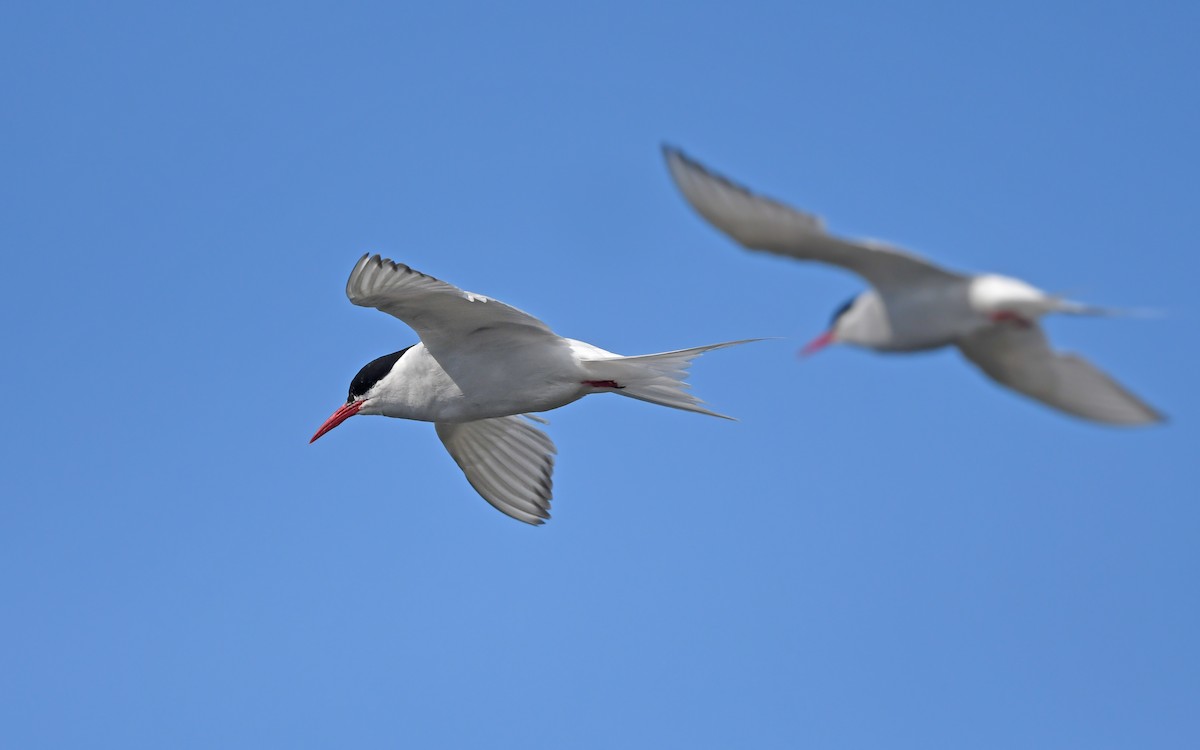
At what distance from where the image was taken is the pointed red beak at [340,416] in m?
10.4

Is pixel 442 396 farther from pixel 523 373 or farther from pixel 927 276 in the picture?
pixel 927 276

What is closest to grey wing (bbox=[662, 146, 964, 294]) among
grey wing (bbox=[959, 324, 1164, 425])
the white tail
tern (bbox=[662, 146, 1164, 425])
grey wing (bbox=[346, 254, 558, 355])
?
tern (bbox=[662, 146, 1164, 425])

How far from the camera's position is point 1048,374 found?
5.41 metres

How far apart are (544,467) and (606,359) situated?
243cm

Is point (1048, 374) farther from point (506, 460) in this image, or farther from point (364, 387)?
point (506, 460)

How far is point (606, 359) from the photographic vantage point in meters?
8.99

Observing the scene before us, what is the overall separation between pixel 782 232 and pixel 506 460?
21.0 feet

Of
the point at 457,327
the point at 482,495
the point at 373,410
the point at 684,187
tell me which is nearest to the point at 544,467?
the point at 482,495

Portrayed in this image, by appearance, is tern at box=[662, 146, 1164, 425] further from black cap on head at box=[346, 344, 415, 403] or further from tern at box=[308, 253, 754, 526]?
black cap on head at box=[346, 344, 415, 403]

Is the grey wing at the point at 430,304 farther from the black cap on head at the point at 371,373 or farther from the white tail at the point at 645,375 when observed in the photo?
the black cap on head at the point at 371,373

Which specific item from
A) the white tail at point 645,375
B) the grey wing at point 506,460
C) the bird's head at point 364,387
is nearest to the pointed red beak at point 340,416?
the bird's head at point 364,387

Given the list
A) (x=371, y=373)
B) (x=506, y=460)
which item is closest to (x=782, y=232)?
(x=371, y=373)

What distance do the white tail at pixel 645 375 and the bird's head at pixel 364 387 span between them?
61.6 inches

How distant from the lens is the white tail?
29.3 ft
